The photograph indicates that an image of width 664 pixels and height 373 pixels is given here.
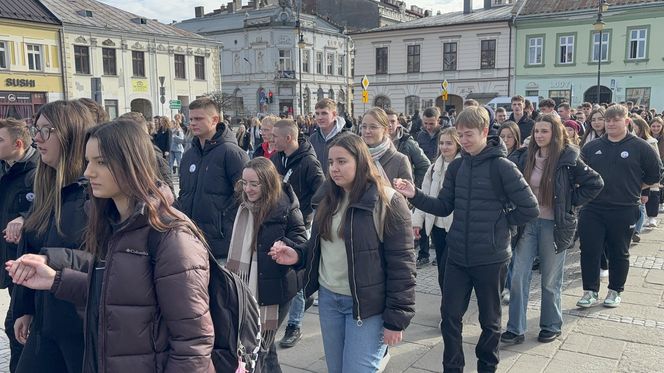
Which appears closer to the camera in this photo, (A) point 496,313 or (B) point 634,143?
(A) point 496,313

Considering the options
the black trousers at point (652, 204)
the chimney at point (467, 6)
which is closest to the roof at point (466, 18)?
the chimney at point (467, 6)

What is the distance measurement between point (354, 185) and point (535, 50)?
3783 centimetres

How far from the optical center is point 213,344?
7.39 ft

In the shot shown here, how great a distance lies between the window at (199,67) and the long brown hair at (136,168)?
41.3 m

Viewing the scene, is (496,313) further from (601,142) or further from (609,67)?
(609,67)

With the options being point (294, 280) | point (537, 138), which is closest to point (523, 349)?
point (537, 138)

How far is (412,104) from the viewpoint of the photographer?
42.2m

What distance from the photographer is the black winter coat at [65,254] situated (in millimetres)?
2859

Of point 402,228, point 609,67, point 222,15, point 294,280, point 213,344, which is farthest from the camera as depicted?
point 222,15

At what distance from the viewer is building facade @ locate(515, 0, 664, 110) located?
3406cm

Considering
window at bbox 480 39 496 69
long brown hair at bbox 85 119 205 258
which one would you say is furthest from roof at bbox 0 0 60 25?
long brown hair at bbox 85 119 205 258

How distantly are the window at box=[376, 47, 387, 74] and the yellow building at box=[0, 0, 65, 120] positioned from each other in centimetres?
2199

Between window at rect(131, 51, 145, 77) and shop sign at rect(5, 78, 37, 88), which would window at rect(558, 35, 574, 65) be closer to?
window at rect(131, 51, 145, 77)

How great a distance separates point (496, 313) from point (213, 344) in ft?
8.23
